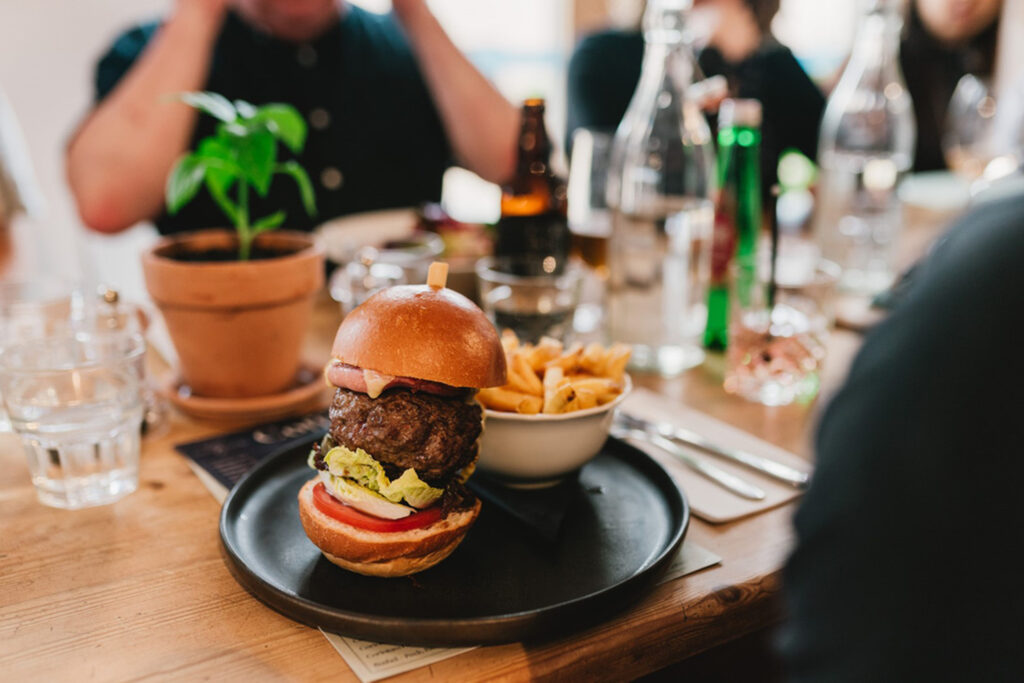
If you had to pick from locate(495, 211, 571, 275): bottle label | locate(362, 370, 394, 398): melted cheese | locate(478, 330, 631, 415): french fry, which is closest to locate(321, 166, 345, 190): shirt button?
locate(495, 211, 571, 275): bottle label

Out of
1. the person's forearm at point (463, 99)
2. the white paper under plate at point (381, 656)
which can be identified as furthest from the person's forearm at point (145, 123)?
the white paper under plate at point (381, 656)

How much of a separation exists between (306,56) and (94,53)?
7.89ft

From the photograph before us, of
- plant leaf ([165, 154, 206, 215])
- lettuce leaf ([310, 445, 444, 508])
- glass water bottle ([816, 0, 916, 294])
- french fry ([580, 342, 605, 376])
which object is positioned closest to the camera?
lettuce leaf ([310, 445, 444, 508])

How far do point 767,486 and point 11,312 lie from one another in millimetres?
1124

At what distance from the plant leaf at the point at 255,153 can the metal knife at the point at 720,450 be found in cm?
62

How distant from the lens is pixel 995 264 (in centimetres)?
41

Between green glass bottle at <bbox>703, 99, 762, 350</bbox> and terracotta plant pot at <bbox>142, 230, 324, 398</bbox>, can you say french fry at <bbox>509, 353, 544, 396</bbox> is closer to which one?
terracotta plant pot at <bbox>142, 230, 324, 398</bbox>

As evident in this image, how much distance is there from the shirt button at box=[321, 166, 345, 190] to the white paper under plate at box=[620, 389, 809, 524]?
1.43 m

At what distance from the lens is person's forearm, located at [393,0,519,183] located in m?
2.19

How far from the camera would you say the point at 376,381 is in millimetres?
785

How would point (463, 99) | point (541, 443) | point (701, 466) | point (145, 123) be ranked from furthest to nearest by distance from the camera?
point (463, 99) < point (145, 123) < point (701, 466) < point (541, 443)

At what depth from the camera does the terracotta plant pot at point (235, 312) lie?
1.13m

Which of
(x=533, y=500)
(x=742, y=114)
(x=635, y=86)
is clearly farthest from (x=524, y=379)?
(x=635, y=86)

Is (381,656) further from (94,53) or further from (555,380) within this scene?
(94,53)
